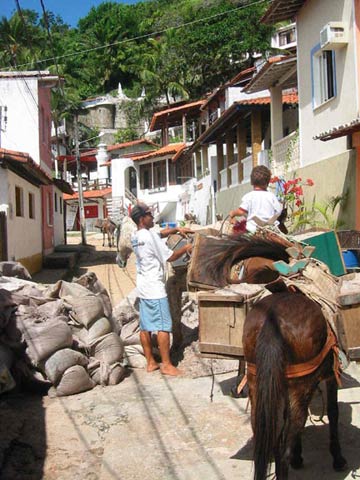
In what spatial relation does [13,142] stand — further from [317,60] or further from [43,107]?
Answer: [317,60]

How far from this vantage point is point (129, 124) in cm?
5828

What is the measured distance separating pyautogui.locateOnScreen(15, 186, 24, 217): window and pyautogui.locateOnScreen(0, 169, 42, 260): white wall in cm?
12

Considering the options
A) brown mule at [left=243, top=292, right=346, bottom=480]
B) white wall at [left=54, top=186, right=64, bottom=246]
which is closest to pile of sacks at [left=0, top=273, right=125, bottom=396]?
brown mule at [left=243, top=292, right=346, bottom=480]

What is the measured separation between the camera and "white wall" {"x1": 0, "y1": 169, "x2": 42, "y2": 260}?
12.9 meters

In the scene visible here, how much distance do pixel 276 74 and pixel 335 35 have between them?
4538 millimetres

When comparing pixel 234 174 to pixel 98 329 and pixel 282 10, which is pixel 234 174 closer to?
pixel 282 10

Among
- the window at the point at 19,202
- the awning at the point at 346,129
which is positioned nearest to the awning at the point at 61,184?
the window at the point at 19,202

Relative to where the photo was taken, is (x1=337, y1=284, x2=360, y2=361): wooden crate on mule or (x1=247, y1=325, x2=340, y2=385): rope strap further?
(x1=337, y1=284, x2=360, y2=361): wooden crate on mule

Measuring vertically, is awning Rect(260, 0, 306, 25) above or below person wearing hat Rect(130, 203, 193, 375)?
above

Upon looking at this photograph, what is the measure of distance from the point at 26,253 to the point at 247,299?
12032mm

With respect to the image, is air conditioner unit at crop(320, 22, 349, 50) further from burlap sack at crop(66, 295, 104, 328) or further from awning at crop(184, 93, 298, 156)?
burlap sack at crop(66, 295, 104, 328)

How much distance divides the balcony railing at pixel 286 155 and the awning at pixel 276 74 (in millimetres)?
1746

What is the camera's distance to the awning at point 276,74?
13.9m

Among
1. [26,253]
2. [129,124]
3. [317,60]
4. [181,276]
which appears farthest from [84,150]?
[181,276]
